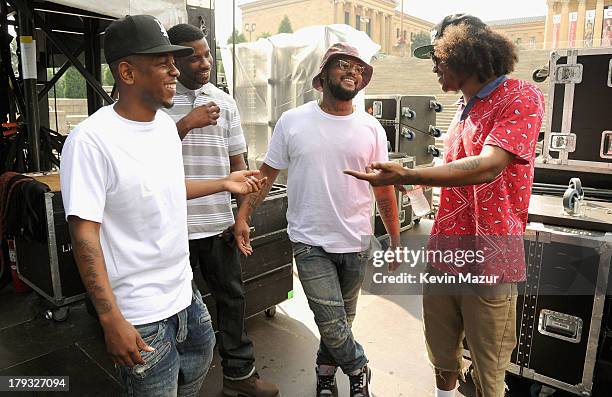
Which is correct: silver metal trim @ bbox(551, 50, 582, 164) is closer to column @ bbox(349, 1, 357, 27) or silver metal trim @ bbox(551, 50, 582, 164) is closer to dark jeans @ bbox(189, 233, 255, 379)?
dark jeans @ bbox(189, 233, 255, 379)

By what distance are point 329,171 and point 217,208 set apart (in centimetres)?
69

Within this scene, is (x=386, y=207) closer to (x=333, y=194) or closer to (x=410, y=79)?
(x=333, y=194)

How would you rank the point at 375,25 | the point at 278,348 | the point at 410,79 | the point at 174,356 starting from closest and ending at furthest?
the point at 174,356
the point at 278,348
the point at 410,79
the point at 375,25

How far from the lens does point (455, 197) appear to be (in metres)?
2.20

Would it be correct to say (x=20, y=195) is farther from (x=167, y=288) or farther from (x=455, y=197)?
(x=455, y=197)

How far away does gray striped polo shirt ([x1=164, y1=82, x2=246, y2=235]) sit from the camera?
262cm

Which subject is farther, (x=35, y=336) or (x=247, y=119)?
(x=247, y=119)

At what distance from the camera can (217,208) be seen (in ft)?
8.93

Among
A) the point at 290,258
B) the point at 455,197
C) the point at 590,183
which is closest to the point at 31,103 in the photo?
the point at 290,258

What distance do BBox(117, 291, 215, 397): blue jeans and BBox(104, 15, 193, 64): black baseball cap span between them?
0.95 m

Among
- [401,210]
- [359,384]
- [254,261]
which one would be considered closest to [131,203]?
[359,384]

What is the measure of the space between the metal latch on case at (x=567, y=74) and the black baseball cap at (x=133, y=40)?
2664 millimetres

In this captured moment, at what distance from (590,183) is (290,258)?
2272 millimetres

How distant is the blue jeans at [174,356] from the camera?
1670mm
